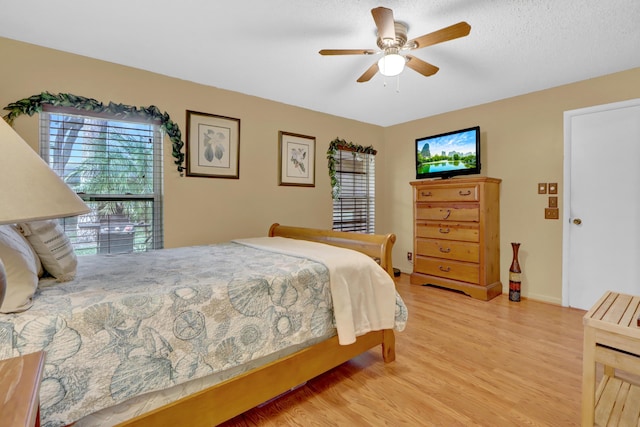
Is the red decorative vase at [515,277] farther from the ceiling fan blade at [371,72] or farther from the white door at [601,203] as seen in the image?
the ceiling fan blade at [371,72]

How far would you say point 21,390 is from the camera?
67 cm

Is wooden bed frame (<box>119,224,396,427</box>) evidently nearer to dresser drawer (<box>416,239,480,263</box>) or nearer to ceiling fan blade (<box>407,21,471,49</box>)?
ceiling fan blade (<box>407,21,471,49</box>)

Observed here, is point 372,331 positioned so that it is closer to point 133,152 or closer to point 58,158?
point 133,152

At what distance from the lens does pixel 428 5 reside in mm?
1867

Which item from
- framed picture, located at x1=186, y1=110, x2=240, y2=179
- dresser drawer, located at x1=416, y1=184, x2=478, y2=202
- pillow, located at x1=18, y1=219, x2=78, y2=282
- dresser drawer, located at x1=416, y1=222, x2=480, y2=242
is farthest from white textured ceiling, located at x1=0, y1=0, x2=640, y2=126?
dresser drawer, located at x1=416, y1=222, x2=480, y2=242

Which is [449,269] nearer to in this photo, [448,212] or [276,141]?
[448,212]

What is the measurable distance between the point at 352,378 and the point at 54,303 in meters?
1.59

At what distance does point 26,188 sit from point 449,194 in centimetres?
374

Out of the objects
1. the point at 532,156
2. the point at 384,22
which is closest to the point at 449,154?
the point at 532,156

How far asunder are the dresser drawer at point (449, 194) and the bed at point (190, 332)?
1928 mm

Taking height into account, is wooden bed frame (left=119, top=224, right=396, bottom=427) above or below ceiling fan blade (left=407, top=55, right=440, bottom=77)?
below

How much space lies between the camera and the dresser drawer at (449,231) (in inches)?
136

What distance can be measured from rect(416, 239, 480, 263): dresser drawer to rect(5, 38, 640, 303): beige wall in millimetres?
494

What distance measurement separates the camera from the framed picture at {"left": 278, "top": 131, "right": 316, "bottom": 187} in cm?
368
